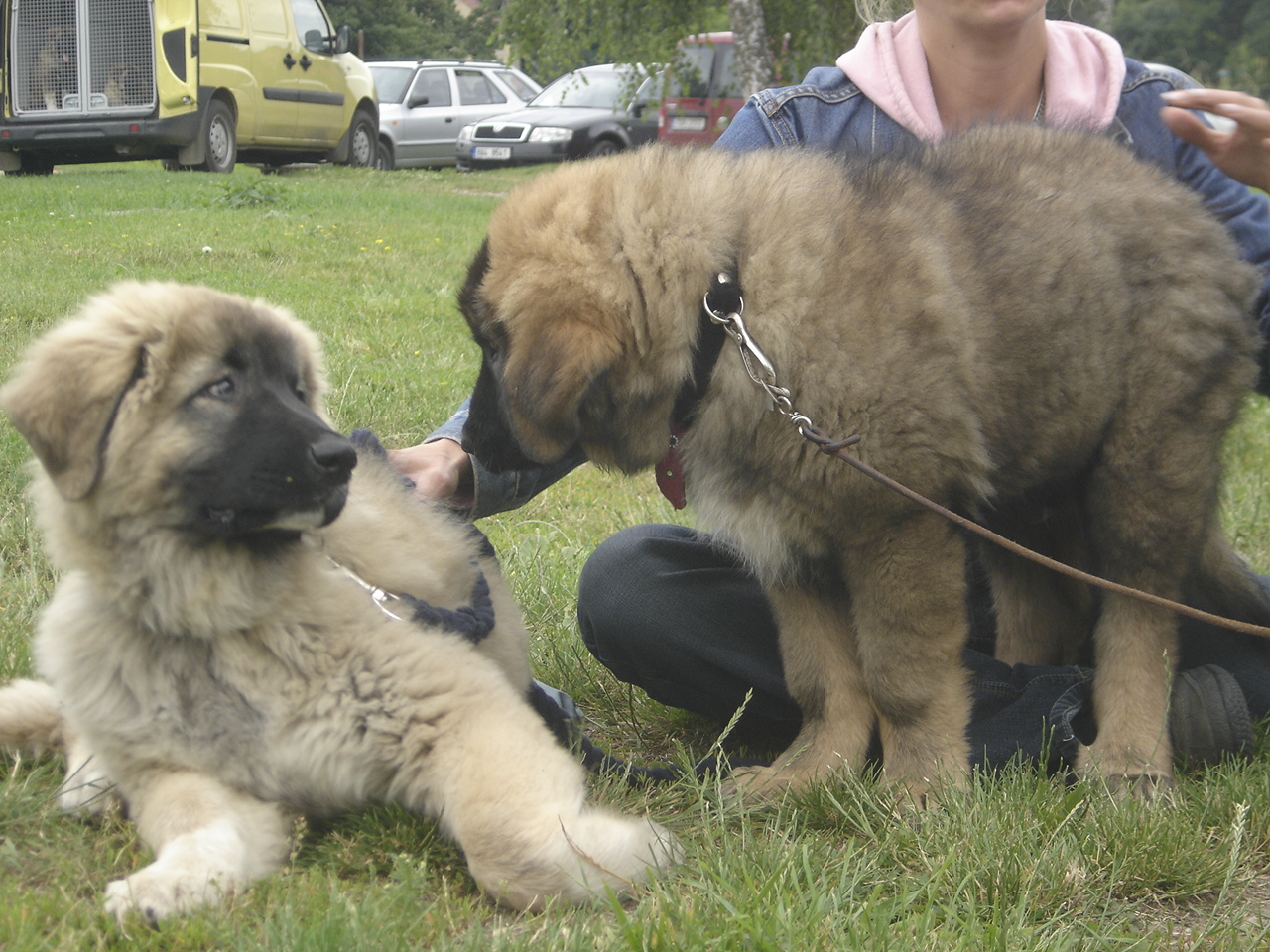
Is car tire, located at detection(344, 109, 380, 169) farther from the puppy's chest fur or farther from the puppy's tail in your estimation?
the puppy's chest fur

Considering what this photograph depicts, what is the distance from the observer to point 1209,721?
254 centimetres

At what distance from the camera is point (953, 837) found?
204 cm

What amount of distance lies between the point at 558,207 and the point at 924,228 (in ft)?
2.39

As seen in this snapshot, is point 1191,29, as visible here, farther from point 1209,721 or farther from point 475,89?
point 1209,721

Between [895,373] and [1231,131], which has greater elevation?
[1231,131]

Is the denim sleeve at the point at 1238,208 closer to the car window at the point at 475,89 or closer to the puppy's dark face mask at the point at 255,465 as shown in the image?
the puppy's dark face mask at the point at 255,465

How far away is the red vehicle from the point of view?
14094mm

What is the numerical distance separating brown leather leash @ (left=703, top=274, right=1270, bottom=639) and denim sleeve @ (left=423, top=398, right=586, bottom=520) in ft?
1.72

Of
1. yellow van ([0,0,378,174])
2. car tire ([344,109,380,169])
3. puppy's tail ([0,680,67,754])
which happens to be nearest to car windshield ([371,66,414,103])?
car tire ([344,109,380,169])

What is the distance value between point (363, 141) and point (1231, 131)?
16050mm

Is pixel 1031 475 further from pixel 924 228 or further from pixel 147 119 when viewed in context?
pixel 147 119

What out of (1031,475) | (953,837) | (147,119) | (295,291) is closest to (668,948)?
(953,837)

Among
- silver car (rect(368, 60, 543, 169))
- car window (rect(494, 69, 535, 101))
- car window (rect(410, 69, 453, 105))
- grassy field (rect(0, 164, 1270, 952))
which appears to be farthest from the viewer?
car window (rect(494, 69, 535, 101))

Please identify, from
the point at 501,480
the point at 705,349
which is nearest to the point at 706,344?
the point at 705,349
